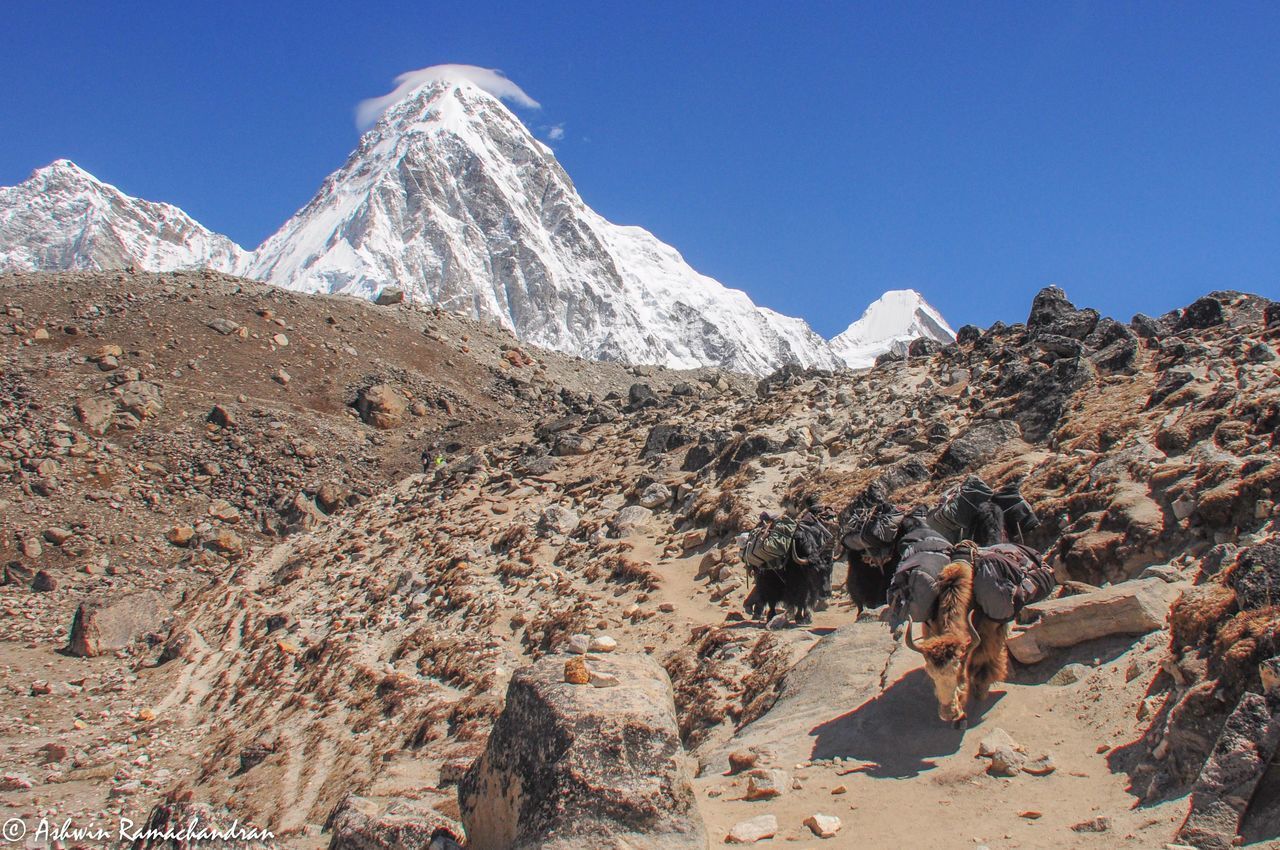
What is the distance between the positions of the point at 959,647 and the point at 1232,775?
182 centimetres

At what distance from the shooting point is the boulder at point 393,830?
4.63m

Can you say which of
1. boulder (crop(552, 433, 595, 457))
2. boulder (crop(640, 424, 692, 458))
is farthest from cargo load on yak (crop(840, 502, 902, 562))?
boulder (crop(552, 433, 595, 457))

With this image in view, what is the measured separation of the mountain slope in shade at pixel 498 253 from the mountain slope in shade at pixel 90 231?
26.4 metres

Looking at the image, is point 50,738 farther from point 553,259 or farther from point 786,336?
point 786,336

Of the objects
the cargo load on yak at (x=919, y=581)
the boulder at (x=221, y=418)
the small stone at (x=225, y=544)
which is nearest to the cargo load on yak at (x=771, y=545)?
the cargo load on yak at (x=919, y=581)

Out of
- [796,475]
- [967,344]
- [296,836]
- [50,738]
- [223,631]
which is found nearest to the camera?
[296,836]

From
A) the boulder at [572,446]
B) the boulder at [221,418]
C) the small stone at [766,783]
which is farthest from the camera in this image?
the boulder at [221,418]

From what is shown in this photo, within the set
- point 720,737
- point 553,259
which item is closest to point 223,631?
point 720,737

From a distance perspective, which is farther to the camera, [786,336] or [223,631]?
[786,336]

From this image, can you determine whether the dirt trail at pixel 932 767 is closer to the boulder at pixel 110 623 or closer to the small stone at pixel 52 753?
the small stone at pixel 52 753

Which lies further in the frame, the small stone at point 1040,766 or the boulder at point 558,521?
the boulder at point 558,521

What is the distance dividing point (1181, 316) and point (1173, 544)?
429 inches

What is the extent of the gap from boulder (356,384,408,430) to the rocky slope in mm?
5074

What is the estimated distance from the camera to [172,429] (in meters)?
22.4
